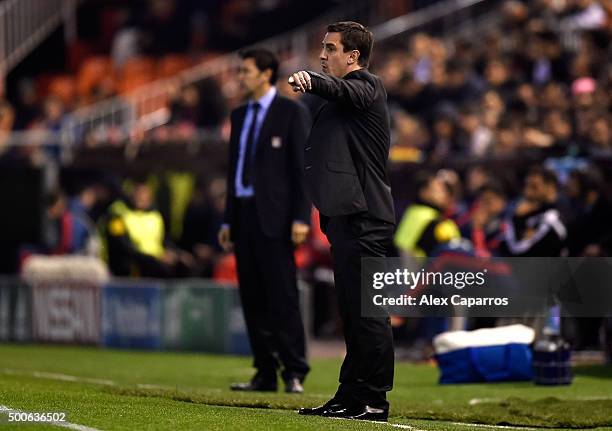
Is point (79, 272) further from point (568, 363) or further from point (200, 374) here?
point (568, 363)

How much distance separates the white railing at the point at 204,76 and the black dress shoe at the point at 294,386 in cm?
1235

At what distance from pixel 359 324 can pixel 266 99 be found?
10.1 feet

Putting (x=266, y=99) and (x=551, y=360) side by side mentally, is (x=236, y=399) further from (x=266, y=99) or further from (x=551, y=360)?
(x=551, y=360)

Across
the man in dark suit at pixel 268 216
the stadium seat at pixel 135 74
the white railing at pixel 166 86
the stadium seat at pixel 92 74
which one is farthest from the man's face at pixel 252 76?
the stadium seat at pixel 92 74

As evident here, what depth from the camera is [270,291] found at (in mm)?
11133

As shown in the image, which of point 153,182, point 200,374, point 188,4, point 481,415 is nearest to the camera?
point 481,415

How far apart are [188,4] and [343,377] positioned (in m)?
20.2

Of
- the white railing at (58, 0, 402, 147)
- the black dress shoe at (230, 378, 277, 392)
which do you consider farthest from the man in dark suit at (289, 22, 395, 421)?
the white railing at (58, 0, 402, 147)

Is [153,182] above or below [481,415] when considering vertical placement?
above

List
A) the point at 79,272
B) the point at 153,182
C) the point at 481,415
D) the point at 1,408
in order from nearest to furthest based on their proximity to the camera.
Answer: the point at 1,408 < the point at 481,415 < the point at 79,272 < the point at 153,182

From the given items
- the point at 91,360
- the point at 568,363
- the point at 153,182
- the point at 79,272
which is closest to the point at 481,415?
the point at 568,363

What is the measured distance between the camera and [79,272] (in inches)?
683

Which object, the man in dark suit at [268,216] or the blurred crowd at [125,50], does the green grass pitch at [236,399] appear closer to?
the man in dark suit at [268,216]

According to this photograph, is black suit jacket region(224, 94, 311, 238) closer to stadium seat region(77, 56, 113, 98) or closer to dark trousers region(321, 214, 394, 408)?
dark trousers region(321, 214, 394, 408)
